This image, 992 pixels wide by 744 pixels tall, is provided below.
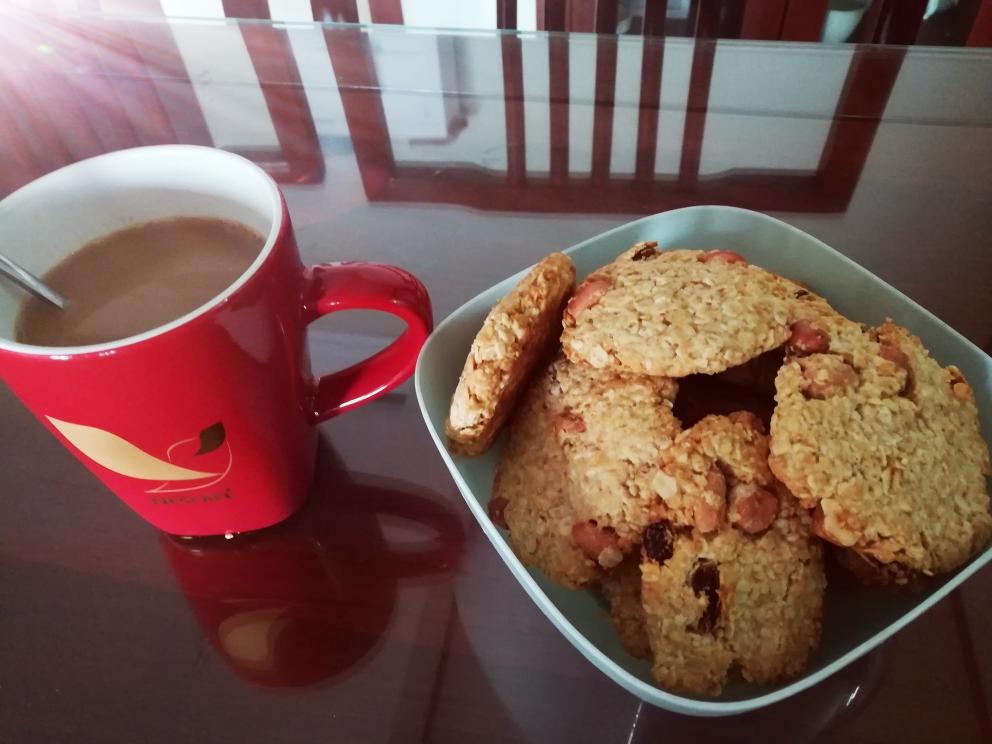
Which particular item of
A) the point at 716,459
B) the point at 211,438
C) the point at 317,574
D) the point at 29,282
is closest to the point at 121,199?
the point at 29,282

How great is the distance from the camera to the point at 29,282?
1.54 feet

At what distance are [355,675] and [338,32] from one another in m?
0.99

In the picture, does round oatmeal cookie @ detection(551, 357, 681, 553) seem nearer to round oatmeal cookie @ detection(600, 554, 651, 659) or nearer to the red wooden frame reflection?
round oatmeal cookie @ detection(600, 554, 651, 659)

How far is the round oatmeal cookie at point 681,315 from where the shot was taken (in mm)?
455

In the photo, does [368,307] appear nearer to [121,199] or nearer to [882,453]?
[121,199]

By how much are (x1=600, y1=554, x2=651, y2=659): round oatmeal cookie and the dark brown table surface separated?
0.06 m

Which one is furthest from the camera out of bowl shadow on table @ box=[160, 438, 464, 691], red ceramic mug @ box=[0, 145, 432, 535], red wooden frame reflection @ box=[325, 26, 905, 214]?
red wooden frame reflection @ box=[325, 26, 905, 214]

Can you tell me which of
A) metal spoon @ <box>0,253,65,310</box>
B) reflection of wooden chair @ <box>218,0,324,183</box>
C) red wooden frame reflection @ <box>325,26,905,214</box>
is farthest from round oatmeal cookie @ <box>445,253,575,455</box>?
reflection of wooden chair @ <box>218,0,324,183</box>

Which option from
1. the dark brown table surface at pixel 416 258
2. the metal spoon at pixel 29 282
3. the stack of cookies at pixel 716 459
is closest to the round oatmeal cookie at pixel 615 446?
the stack of cookies at pixel 716 459

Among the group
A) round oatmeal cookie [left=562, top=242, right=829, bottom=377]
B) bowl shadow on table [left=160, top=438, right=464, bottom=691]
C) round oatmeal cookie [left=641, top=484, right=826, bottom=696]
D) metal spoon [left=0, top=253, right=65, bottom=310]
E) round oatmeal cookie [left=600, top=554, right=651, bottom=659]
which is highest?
metal spoon [left=0, top=253, right=65, bottom=310]

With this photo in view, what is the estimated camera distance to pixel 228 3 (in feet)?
4.20

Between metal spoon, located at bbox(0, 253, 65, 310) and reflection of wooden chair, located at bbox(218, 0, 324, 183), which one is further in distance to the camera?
reflection of wooden chair, located at bbox(218, 0, 324, 183)

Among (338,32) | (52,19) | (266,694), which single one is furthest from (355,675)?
(52,19)

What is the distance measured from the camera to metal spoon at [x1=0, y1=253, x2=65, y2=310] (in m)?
0.46
